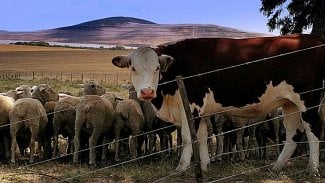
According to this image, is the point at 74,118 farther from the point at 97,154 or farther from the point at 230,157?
the point at 230,157

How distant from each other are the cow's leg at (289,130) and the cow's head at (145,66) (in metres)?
2.40

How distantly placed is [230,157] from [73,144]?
3.58 metres

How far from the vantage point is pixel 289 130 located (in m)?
10.5

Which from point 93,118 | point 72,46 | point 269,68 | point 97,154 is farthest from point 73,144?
point 72,46

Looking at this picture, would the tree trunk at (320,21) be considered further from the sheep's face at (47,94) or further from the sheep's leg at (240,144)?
the sheep's face at (47,94)

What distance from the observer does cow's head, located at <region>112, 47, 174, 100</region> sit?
30.1ft

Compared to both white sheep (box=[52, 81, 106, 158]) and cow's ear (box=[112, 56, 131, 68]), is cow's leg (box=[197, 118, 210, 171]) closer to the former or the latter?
cow's ear (box=[112, 56, 131, 68])

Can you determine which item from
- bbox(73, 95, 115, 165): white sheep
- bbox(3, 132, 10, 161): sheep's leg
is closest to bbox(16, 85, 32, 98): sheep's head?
bbox(3, 132, 10, 161): sheep's leg

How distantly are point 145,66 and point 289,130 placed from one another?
10.1 ft

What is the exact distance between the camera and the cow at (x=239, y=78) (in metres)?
9.45

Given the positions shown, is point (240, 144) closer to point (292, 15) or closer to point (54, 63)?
point (292, 15)

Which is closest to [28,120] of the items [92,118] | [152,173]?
[92,118]

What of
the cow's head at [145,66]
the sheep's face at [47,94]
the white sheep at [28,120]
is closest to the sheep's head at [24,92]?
the sheep's face at [47,94]

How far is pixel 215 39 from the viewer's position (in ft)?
33.6
